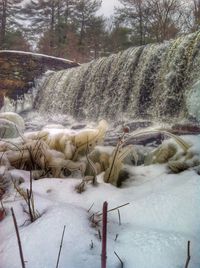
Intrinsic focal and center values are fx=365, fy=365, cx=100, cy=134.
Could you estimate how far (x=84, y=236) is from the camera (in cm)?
34

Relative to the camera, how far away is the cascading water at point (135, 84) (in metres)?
2.98

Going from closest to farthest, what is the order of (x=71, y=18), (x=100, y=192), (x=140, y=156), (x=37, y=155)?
(x=100, y=192) < (x=37, y=155) < (x=140, y=156) < (x=71, y=18)

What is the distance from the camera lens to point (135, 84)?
3.58m

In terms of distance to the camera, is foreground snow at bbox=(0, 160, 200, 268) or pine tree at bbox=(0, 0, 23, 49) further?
pine tree at bbox=(0, 0, 23, 49)

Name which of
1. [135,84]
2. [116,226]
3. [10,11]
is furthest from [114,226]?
[135,84]

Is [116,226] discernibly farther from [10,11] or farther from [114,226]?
[10,11]

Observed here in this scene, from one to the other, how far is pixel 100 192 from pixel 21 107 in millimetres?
5185

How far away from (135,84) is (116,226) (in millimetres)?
3276

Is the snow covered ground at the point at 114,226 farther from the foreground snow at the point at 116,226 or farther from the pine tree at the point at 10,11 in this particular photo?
the pine tree at the point at 10,11

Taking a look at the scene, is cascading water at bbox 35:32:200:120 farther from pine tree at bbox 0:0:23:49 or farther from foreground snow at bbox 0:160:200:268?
foreground snow at bbox 0:160:200:268

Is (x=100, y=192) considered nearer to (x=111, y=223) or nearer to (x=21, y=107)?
(x=111, y=223)

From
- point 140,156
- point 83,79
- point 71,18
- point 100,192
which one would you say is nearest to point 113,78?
point 83,79

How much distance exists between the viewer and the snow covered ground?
30 centimetres

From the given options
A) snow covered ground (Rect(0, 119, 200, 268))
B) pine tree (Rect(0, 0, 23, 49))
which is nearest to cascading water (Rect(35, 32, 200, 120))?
pine tree (Rect(0, 0, 23, 49))
